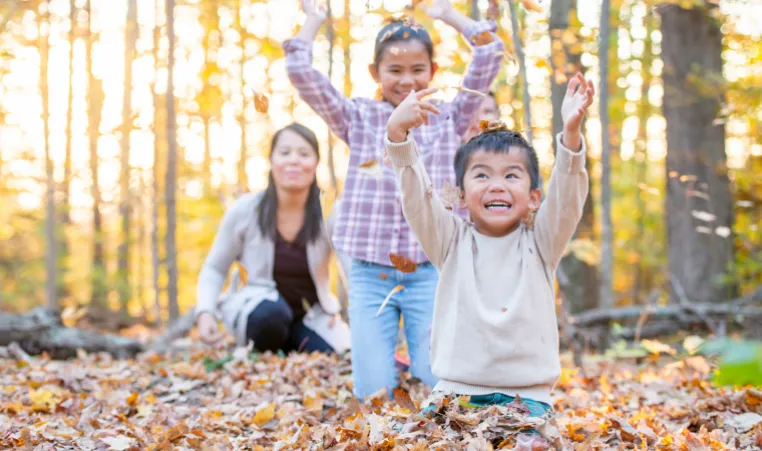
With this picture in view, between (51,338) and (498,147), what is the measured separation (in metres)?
4.25

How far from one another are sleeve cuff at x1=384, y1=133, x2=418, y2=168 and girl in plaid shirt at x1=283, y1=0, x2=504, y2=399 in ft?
2.59

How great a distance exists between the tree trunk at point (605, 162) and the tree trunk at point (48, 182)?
876 cm

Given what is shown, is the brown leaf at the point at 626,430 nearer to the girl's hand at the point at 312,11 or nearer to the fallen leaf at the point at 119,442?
the fallen leaf at the point at 119,442

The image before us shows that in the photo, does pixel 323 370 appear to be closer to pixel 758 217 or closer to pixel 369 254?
pixel 369 254

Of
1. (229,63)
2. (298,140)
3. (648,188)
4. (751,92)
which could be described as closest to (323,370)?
(298,140)

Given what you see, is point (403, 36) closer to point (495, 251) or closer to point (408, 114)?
point (408, 114)

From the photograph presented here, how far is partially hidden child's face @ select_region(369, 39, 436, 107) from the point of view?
330cm

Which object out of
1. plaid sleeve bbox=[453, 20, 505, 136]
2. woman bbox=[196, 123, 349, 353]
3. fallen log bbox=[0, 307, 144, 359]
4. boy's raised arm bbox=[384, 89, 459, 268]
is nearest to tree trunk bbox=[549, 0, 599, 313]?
plaid sleeve bbox=[453, 20, 505, 136]

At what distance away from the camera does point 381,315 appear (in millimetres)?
3502

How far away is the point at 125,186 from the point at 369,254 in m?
11.3

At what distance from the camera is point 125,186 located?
13.4 m

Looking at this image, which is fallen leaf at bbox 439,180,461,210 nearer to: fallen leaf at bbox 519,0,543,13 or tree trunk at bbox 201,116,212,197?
fallen leaf at bbox 519,0,543,13

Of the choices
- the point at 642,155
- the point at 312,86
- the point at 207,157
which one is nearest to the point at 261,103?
the point at 312,86

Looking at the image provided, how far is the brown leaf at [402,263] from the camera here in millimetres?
3117
